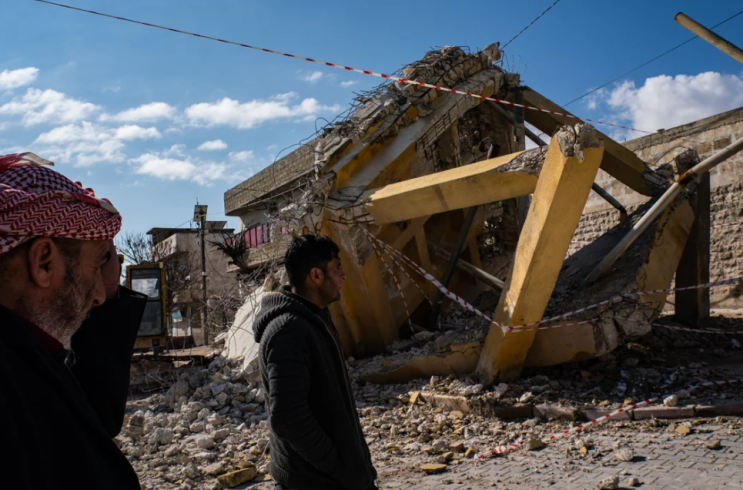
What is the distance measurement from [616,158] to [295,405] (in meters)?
7.25

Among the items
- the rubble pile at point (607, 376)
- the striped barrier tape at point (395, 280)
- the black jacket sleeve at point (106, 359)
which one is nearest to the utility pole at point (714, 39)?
the rubble pile at point (607, 376)

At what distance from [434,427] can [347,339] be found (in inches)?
117

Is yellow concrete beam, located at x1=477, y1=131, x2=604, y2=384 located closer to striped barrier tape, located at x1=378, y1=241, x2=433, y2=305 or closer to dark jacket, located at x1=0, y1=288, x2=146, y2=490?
striped barrier tape, located at x1=378, y1=241, x2=433, y2=305

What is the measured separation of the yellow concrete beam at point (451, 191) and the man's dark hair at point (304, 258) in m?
3.65

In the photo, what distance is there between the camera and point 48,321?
53.3 inches

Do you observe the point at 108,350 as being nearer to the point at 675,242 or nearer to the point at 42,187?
the point at 42,187

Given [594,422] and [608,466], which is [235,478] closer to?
[608,466]

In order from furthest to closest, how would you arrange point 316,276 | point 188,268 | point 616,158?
point 188,268, point 616,158, point 316,276

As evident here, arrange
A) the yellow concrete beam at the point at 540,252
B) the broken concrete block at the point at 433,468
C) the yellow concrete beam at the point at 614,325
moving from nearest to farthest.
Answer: the broken concrete block at the point at 433,468 → the yellow concrete beam at the point at 540,252 → the yellow concrete beam at the point at 614,325

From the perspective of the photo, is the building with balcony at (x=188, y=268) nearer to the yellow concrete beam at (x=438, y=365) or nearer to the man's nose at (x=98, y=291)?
the yellow concrete beam at (x=438, y=365)

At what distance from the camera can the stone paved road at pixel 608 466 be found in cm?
381

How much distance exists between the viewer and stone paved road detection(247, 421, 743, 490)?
3.81m

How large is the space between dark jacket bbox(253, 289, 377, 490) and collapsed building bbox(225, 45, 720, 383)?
3.61 m

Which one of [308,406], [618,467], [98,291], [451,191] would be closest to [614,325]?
[451,191]
